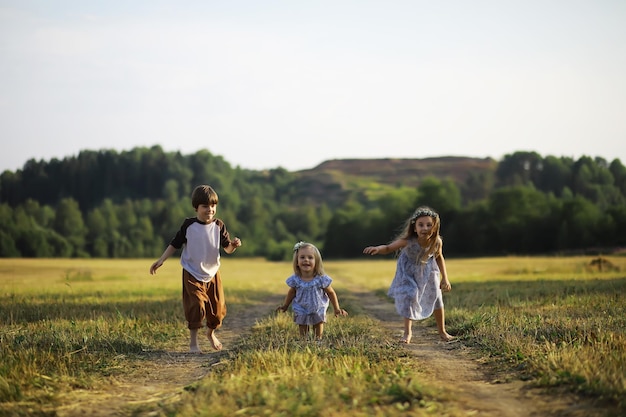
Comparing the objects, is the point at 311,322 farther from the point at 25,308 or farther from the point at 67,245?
the point at 67,245

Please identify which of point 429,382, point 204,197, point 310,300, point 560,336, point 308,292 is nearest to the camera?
point 429,382

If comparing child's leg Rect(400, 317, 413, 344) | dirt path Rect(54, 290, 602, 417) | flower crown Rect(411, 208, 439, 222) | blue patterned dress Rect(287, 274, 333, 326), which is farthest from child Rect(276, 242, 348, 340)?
flower crown Rect(411, 208, 439, 222)

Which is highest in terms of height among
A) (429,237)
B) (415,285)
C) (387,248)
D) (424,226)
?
(424,226)

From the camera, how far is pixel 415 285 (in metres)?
10.3

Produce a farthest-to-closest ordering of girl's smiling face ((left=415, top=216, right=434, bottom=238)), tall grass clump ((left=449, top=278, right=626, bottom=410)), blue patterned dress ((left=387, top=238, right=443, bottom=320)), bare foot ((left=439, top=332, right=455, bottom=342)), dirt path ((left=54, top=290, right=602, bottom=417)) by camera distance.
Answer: girl's smiling face ((left=415, top=216, right=434, bottom=238)) < blue patterned dress ((left=387, top=238, right=443, bottom=320)) < bare foot ((left=439, top=332, right=455, bottom=342)) < tall grass clump ((left=449, top=278, right=626, bottom=410)) < dirt path ((left=54, top=290, right=602, bottom=417))

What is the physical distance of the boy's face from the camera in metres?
9.75

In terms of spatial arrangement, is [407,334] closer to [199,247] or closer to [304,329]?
[304,329]

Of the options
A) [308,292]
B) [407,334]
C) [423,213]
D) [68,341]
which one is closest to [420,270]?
[423,213]

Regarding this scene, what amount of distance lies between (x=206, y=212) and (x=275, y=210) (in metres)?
161

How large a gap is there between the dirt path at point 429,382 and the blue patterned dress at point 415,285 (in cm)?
51

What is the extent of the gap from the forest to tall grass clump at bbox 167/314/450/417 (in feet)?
217

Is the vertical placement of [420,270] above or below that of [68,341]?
above

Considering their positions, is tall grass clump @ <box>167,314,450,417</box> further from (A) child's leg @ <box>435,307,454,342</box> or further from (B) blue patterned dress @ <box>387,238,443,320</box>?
(A) child's leg @ <box>435,307,454,342</box>

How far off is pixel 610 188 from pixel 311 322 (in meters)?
125
